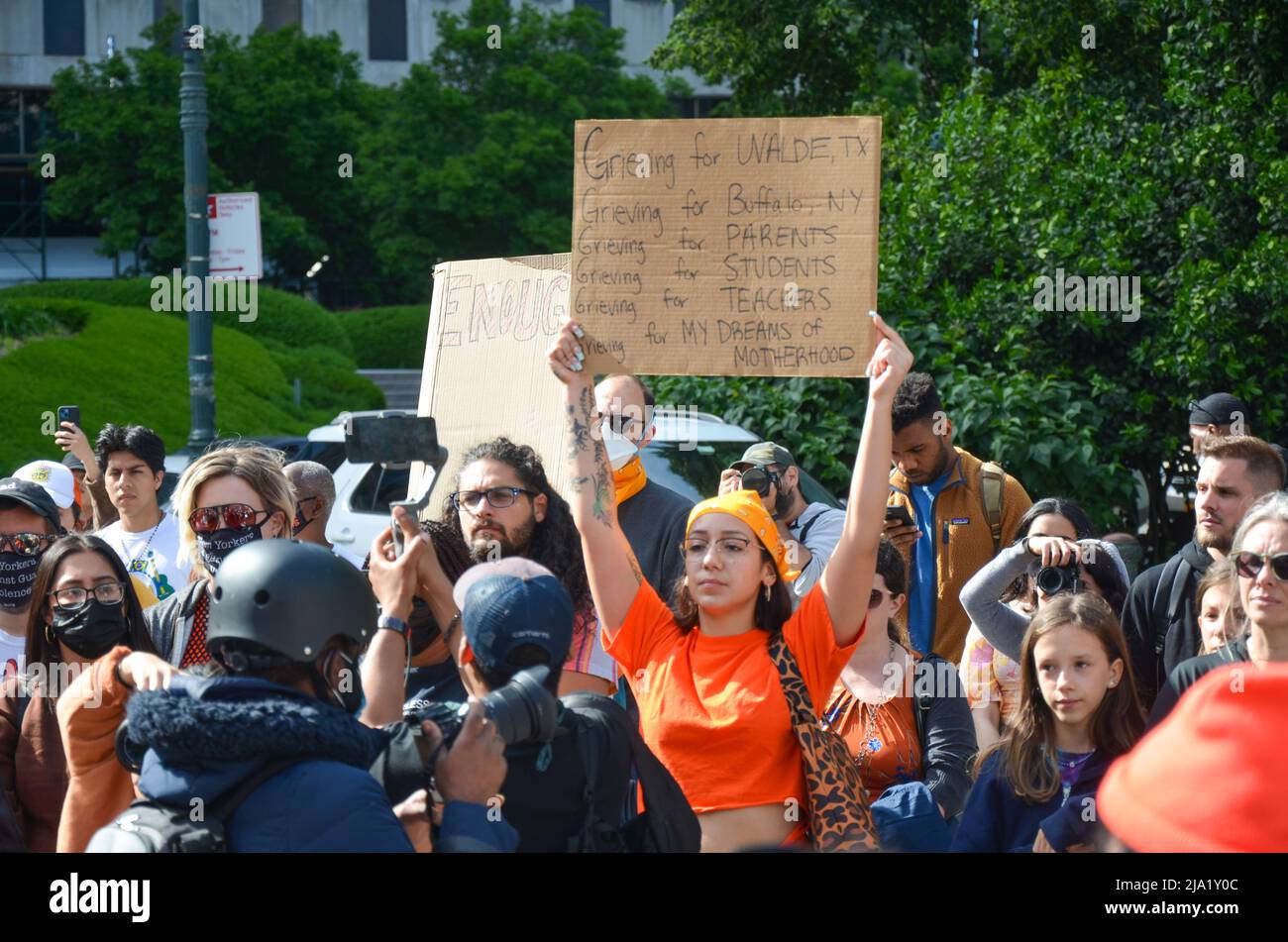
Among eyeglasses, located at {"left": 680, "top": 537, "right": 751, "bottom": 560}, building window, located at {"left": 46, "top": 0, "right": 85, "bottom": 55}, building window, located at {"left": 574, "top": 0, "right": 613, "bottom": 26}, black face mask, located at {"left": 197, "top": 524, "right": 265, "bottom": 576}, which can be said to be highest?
building window, located at {"left": 574, "top": 0, "right": 613, "bottom": 26}

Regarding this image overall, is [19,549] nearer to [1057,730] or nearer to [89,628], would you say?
[89,628]

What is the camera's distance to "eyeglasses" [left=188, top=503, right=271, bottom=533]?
14.1ft

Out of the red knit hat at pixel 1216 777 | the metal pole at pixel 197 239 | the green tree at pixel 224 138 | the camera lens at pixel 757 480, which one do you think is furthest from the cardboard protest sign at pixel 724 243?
the green tree at pixel 224 138

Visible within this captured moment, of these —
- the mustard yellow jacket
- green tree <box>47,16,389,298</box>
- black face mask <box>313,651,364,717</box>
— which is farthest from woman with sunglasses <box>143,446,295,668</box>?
green tree <box>47,16,389,298</box>

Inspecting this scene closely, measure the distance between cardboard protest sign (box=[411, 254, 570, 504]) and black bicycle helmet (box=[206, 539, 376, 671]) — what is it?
8.74 feet

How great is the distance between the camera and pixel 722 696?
145 inches

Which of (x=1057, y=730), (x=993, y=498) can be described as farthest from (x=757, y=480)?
(x=1057, y=730)

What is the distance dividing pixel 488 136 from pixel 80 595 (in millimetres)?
29772

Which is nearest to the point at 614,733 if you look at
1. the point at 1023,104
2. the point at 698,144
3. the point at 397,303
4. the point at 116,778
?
the point at 116,778

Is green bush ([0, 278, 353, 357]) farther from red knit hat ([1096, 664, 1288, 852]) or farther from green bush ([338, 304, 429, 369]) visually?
red knit hat ([1096, 664, 1288, 852])

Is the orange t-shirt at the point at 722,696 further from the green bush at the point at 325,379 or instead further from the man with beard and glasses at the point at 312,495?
the green bush at the point at 325,379

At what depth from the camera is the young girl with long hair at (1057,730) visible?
3730 millimetres

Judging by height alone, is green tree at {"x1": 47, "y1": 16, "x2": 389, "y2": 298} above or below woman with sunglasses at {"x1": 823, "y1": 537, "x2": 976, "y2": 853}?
above

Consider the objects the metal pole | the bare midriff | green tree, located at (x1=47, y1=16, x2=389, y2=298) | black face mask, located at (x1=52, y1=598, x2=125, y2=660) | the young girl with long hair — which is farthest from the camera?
green tree, located at (x1=47, y1=16, x2=389, y2=298)
